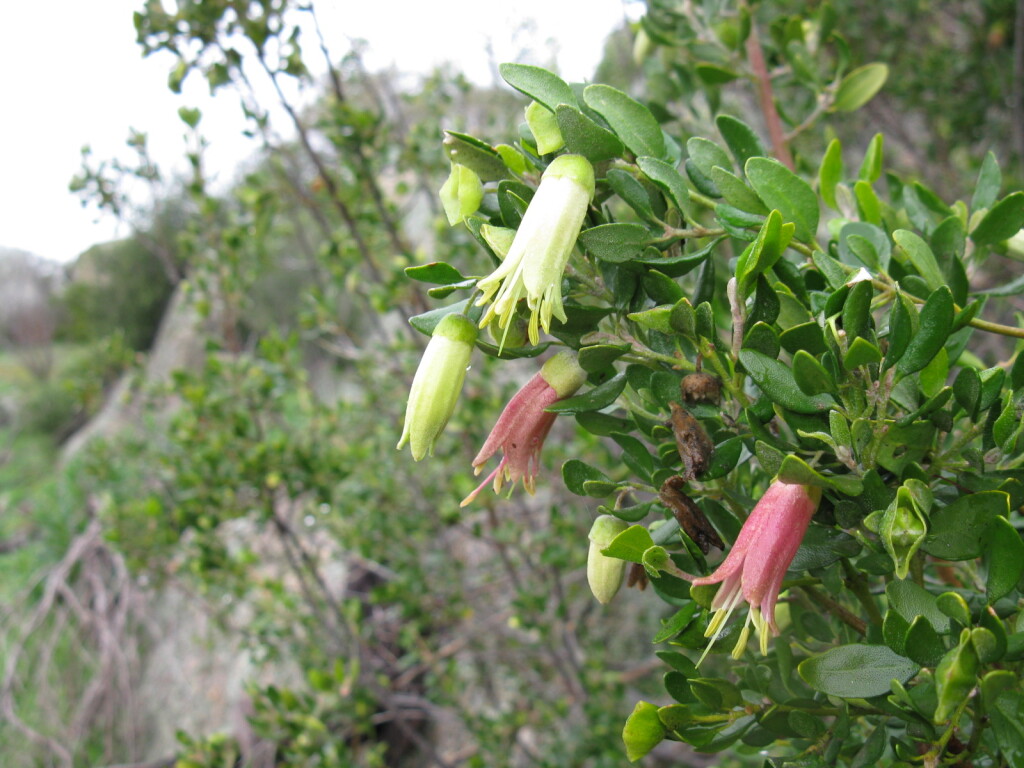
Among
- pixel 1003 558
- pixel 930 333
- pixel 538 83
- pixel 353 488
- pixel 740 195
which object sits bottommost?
pixel 353 488

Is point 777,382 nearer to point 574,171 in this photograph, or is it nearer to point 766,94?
point 574,171

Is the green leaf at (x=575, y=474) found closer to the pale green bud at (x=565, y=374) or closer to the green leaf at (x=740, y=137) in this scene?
the pale green bud at (x=565, y=374)

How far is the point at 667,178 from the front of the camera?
453 mm

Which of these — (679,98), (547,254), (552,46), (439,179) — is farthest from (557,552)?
(552,46)

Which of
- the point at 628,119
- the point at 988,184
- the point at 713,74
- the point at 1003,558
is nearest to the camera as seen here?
the point at 1003,558

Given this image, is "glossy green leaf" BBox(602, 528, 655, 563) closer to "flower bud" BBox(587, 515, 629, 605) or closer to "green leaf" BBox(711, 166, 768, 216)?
"flower bud" BBox(587, 515, 629, 605)

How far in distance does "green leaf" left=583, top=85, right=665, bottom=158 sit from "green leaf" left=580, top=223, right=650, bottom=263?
8 cm

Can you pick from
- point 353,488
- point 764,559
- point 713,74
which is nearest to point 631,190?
point 764,559

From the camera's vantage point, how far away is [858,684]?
42 cm

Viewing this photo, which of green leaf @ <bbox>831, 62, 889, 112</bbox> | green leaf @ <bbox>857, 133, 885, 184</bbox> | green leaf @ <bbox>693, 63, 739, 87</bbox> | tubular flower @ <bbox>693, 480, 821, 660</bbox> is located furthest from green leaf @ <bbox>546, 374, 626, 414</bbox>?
green leaf @ <bbox>831, 62, 889, 112</bbox>

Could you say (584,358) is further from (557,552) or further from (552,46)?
(552,46)

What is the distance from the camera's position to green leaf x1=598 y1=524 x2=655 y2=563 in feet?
1.36

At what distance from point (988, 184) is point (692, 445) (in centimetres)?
38

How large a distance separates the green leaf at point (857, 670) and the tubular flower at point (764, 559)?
5 cm
